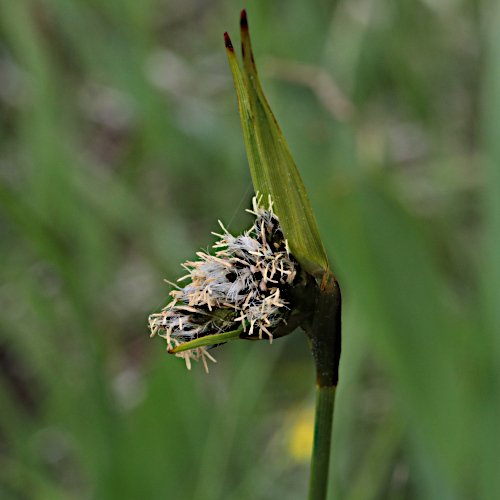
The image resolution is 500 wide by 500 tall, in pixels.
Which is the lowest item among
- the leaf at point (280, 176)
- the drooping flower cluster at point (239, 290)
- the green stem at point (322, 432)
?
the green stem at point (322, 432)

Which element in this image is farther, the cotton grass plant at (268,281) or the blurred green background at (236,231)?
the blurred green background at (236,231)

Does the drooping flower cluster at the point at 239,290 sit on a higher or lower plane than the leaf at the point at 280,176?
lower

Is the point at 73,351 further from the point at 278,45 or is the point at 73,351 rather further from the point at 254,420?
the point at 278,45

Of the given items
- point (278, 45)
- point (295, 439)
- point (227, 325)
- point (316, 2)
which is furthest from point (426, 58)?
point (227, 325)

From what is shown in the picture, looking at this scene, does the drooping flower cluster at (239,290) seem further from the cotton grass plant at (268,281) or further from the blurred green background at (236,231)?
the blurred green background at (236,231)

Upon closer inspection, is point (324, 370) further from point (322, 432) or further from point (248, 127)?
point (248, 127)

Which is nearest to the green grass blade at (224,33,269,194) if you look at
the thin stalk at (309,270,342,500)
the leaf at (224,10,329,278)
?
the leaf at (224,10,329,278)

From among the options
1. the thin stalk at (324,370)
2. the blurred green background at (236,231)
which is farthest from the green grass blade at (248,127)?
the blurred green background at (236,231)
